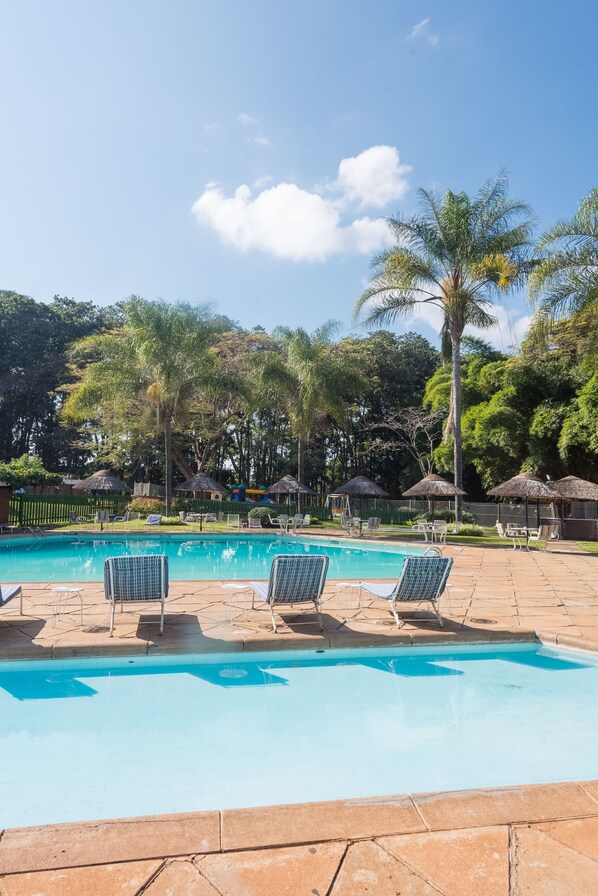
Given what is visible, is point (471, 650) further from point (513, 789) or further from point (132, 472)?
point (132, 472)

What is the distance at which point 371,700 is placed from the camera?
4773mm

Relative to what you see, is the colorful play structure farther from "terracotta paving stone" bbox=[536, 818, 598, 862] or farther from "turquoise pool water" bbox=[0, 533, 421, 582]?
"terracotta paving stone" bbox=[536, 818, 598, 862]

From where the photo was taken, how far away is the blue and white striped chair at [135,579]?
232 inches

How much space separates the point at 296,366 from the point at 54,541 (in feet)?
42.2

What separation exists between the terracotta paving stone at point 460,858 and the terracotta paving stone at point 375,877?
4 cm

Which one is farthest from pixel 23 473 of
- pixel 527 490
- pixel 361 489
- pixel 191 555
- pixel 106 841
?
pixel 106 841

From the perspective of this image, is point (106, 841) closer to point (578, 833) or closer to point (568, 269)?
point (578, 833)

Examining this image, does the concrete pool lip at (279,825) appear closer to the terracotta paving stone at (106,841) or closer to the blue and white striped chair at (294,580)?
the terracotta paving stone at (106,841)

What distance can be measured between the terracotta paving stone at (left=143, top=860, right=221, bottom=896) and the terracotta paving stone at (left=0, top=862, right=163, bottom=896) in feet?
0.12

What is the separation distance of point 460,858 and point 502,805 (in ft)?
1.67

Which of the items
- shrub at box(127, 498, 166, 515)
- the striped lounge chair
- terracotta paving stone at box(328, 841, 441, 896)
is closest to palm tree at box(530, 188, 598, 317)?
the striped lounge chair

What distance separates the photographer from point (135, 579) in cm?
598

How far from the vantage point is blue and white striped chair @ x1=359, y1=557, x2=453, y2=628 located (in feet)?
20.7

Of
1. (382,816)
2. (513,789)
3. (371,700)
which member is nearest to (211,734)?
(371,700)
